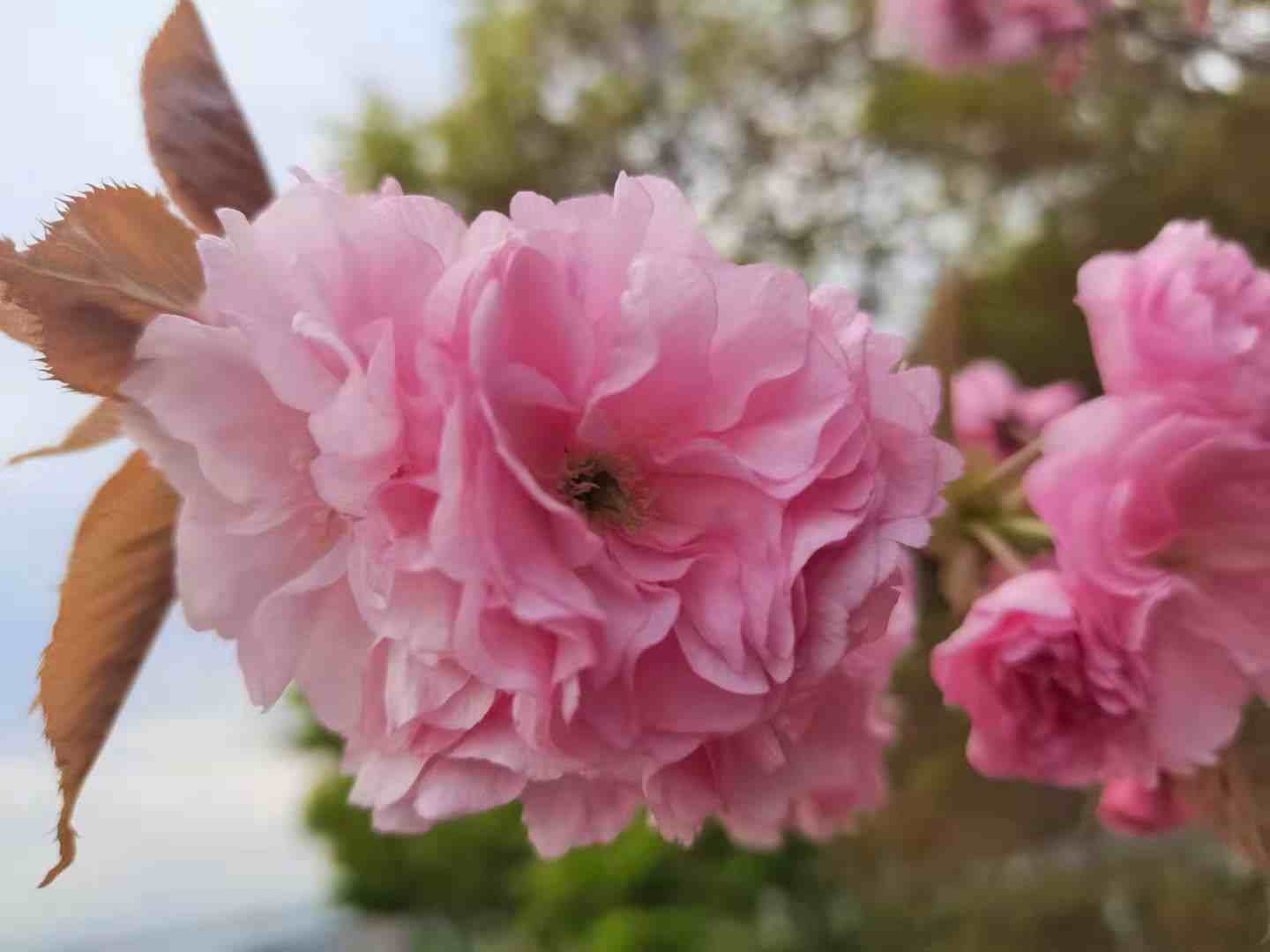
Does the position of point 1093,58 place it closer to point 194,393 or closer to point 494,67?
point 194,393

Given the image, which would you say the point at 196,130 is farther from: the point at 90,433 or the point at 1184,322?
the point at 1184,322

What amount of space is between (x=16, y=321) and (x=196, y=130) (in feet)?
0.19

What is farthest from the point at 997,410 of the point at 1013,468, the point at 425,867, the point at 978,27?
the point at 425,867

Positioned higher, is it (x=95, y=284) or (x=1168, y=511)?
(x=95, y=284)

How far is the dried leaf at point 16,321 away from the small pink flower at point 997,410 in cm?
20

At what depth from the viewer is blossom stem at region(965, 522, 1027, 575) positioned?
250mm

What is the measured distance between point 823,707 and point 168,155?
147 millimetres

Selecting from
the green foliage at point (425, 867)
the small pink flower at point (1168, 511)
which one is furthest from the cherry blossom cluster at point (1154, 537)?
the green foliage at point (425, 867)

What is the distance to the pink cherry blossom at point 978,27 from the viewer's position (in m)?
0.42

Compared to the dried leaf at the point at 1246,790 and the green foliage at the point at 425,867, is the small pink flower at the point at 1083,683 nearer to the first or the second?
the dried leaf at the point at 1246,790

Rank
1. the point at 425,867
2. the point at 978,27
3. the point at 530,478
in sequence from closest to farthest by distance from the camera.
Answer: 1. the point at 530,478
2. the point at 978,27
3. the point at 425,867

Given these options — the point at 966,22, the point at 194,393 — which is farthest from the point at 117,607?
the point at 966,22

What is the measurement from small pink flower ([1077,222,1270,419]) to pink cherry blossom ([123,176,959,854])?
0.08 metres

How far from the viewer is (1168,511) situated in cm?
22
